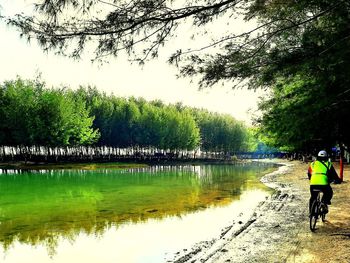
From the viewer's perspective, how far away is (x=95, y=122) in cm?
8962

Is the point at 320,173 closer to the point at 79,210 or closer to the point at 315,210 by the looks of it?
the point at 315,210

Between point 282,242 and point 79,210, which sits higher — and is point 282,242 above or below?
above

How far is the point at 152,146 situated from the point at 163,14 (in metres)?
99.7

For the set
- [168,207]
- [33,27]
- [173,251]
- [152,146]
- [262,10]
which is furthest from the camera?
[152,146]

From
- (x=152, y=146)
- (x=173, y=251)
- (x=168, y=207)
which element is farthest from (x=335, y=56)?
(x=152, y=146)

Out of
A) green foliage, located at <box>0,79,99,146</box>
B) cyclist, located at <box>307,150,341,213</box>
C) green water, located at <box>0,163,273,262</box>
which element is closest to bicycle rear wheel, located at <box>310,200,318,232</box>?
cyclist, located at <box>307,150,341,213</box>

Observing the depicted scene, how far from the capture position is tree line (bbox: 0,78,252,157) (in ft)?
229

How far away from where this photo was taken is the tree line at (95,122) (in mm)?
69812

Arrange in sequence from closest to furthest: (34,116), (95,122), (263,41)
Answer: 1. (263,41)
2. (34,116)
3. (95,122)

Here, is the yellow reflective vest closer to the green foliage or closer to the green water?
the green water

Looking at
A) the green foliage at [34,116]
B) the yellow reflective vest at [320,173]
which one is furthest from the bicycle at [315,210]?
the green foliage at [34,116]

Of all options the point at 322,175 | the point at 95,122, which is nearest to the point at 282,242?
the point at 322,175

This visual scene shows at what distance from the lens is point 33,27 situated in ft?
20.6

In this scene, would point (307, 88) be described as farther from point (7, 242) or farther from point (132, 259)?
point (7, 242)
